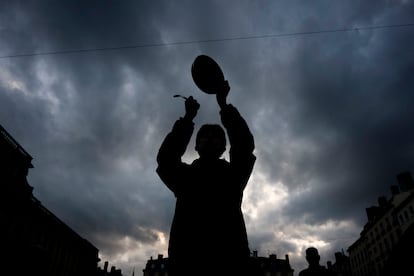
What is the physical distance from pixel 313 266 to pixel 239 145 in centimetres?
491

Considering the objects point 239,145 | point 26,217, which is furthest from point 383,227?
point 239,145

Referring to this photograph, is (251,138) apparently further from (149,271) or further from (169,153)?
(149,271)

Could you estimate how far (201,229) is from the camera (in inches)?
72.4

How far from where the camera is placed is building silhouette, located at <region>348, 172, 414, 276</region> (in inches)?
1567

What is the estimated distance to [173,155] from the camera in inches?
87.1

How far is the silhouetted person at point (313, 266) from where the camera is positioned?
17.8 ft

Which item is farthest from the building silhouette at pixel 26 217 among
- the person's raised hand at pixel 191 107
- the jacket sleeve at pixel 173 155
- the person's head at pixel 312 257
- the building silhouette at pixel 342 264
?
the building silhouette at pixel 342 264

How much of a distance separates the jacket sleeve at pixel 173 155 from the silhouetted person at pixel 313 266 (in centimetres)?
475

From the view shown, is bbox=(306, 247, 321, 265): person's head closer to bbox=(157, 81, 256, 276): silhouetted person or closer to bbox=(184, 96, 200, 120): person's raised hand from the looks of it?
bbox=(157, 81, 256, 276): silhouetted person

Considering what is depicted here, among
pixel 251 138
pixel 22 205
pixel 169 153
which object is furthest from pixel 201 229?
pixel 22 205

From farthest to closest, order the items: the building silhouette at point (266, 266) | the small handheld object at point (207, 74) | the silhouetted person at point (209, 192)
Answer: the building silhouette at point (266, 266)
the small handheld object at point (207, 74)
the silhouetted person at point (209, 192)

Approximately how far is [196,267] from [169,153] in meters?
0.91

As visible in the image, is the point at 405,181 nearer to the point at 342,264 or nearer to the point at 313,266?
the point at 342,264

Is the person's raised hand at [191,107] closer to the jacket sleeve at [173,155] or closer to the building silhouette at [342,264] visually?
the jacket sleeve at [173,155]
